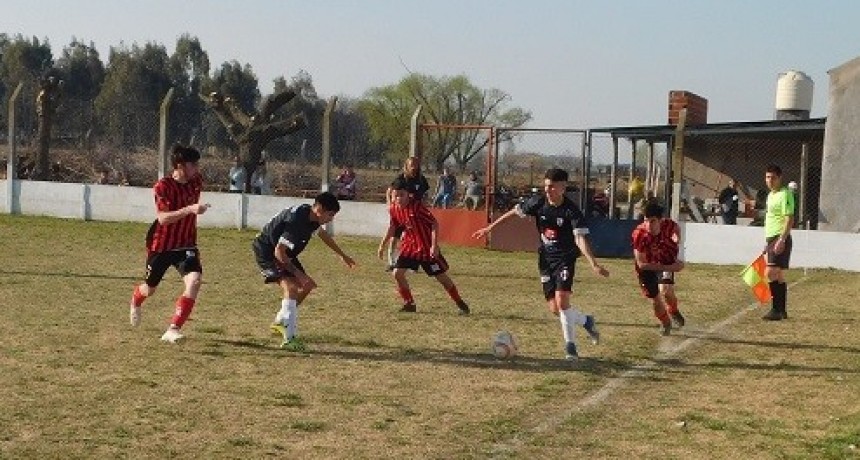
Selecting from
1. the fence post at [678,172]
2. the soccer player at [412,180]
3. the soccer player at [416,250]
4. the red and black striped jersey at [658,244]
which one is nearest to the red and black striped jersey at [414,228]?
the soccer player at [416,250]

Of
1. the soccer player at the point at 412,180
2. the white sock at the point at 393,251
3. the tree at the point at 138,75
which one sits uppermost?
the tree at the point at 138,75

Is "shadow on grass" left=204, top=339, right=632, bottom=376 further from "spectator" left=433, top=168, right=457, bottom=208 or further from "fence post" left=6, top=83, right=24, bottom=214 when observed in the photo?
"fence post" left=6, top=83, right=24, bottom=214

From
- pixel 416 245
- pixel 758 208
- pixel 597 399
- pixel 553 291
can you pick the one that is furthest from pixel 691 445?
pixel 758 208

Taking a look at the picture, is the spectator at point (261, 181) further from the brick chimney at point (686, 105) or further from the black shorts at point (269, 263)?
the black shorts at point (269, 263)

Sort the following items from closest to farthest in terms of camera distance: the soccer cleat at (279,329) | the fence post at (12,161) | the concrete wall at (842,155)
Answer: the soccer cleat at (279,329), the concrete wall at (842,155), the fence post at (12,161)

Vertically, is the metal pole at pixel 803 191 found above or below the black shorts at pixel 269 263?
above

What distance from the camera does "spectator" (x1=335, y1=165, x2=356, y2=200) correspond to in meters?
27.4

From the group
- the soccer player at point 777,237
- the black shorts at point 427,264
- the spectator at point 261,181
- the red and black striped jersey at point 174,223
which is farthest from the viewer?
the spectator at point 261,181

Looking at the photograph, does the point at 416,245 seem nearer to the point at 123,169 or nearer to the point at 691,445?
the point at 691,445

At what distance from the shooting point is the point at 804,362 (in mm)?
10922

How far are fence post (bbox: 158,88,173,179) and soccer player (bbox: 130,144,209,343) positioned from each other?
16.1 metres

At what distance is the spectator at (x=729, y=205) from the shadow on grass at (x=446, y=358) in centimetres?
1669

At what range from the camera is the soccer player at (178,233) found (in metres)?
10.6

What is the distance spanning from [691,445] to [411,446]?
63.6 inches
